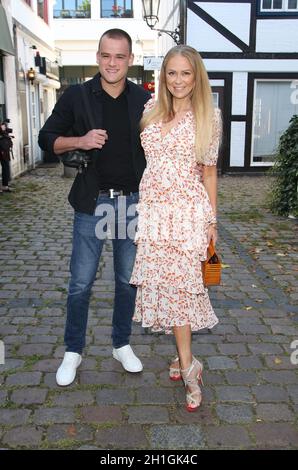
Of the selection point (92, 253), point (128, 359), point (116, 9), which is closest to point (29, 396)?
point (128, 359)

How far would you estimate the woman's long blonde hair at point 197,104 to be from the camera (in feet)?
9.21

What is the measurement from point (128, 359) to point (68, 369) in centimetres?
39

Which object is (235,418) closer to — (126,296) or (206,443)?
(206,443)

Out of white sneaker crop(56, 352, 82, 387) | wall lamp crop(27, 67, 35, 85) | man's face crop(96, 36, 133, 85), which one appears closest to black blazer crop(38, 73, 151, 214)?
man's face crop(96, 36, 133, 85)

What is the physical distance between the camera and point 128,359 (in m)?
3.40

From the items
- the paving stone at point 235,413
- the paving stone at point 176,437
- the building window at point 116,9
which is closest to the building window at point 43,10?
the building window at point 116,9

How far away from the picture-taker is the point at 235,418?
113 inches

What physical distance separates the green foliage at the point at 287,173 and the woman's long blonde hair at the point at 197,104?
209 inches

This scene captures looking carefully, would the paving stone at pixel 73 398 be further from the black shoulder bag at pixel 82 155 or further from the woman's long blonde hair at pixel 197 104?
the woman's long blonde hair at pixel 197 104

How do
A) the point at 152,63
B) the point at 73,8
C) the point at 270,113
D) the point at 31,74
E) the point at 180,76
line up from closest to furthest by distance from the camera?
the point at 180,76 < the point at 152,63 < the point at 270,113 < the point at 31,74 < the point at 73,8

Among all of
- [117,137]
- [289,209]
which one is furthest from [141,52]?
[117,137]

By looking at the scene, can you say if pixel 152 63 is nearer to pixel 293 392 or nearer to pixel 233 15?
pixel 233 15

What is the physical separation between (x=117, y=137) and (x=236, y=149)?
1106cm

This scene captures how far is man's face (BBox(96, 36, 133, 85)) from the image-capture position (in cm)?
292
